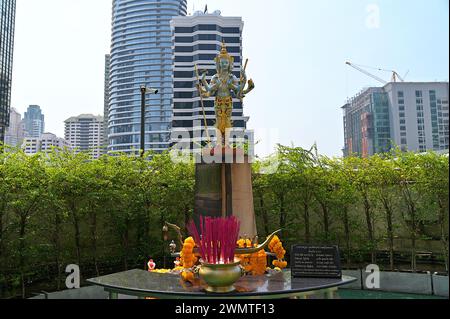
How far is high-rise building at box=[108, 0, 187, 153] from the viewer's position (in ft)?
207

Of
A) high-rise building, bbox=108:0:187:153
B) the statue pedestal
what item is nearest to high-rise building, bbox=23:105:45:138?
high-rise building, bbox=108:0:187:153

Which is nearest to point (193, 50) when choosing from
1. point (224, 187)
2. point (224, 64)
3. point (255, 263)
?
point (224, 64)

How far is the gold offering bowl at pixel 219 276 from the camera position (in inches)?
114

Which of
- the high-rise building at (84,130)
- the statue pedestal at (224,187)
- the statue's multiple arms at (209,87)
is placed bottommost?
the statue pedestal at (224,187)

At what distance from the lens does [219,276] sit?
288cm

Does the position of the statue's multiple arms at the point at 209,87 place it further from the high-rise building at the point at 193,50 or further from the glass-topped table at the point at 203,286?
the high-rise building at the point at 193,50

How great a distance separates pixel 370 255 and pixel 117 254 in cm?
699

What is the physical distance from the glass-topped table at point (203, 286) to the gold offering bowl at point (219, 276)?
8 cm

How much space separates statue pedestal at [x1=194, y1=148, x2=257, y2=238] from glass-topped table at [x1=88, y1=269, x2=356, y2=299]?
2733 millimetres

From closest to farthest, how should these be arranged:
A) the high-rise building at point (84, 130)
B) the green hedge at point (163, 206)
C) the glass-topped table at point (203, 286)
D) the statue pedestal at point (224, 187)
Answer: the glass-topped table at point (203, 286) < the statue pedestal at point (224, 187) < the green hedge at point (163, 206) < the high-rise building at point (84, 130)

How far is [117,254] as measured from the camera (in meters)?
9.28

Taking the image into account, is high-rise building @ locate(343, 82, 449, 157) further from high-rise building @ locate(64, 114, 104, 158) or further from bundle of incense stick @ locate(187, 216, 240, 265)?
high-rise building @ locate(64, 114, 104, 158)

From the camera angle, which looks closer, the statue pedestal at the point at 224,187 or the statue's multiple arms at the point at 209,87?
the statue pedestal at the point at 224,187

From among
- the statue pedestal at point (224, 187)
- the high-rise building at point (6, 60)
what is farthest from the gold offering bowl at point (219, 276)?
the high-rise building at point (6, 60)
